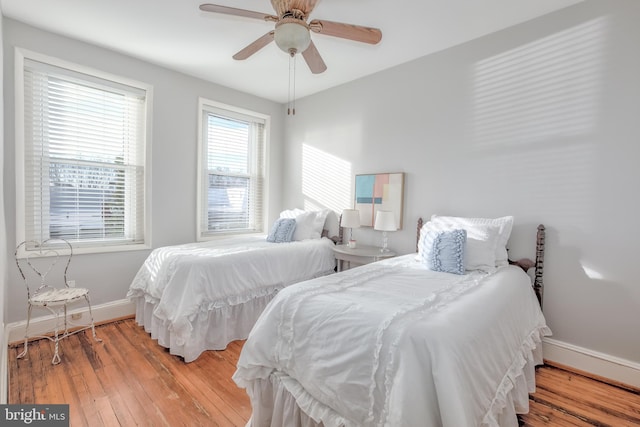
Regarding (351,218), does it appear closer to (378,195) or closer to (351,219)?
(351,219)

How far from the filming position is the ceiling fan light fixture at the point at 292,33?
161cm

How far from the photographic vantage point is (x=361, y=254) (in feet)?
9.75

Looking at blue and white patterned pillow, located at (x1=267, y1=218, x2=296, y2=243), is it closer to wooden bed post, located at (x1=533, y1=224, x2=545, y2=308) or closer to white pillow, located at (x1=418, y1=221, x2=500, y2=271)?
white pillow, located at (x1=418, y1=221, x2=500, y2=271)

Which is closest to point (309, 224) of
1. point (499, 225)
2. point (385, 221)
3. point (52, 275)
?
point (385, 221)

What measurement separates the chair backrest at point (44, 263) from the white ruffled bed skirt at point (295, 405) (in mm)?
2216

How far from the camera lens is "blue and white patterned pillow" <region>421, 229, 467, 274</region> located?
82.0 inches

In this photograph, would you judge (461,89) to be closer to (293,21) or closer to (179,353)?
(293,21)

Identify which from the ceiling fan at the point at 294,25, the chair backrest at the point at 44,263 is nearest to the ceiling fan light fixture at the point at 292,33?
the ceiling fan at the point at 294,25

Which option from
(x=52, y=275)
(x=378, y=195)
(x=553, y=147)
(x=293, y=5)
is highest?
(x=293, y=5)

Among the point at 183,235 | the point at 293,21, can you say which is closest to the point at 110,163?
the point at 183,235

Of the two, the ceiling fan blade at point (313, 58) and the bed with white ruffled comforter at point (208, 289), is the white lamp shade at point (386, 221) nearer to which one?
the bed with white ruffled comforter at point (208, 289)

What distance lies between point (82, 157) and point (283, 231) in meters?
2.07

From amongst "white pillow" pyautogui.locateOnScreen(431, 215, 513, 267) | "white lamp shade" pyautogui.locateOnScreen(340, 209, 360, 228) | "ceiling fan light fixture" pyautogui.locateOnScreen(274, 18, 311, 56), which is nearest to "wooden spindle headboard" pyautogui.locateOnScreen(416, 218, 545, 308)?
"white pillow" pyautogui.locateOnScreen(431, 215, 513, 267)

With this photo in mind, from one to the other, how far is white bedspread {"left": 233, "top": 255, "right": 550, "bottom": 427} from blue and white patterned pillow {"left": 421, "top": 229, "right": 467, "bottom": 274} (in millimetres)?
279
